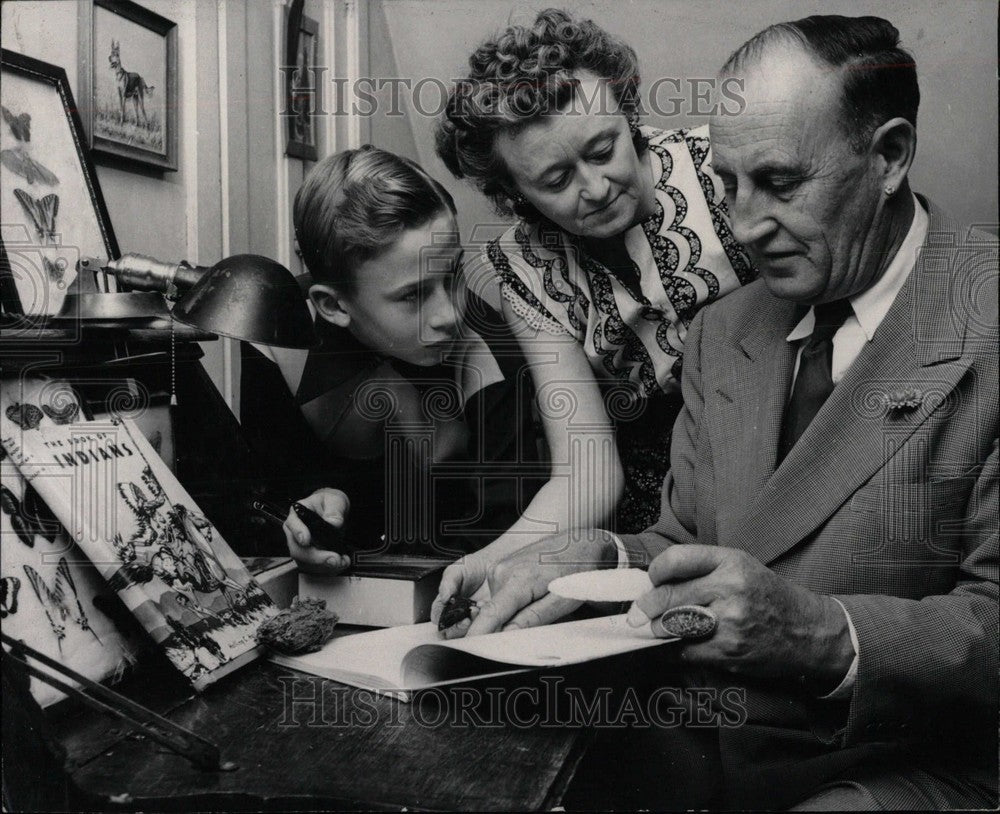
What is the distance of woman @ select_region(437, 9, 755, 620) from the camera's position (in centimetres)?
160

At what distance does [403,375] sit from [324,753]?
2.40 feet

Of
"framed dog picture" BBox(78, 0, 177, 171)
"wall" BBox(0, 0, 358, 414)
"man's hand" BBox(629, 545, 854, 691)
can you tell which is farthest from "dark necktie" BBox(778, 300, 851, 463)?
"framed dog picture" BBox(78, 0, 177, 171)

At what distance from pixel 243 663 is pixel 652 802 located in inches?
27.2

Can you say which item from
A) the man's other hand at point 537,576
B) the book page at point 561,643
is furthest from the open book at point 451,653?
the man's other hand at point 537,576

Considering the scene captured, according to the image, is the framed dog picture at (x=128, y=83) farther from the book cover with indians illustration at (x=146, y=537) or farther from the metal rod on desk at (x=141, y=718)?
the metal rod on desk at (x=141, y=718)

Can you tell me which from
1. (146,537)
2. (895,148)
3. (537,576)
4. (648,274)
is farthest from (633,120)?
(146,537)

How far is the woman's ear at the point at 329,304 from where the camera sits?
160 centimetres

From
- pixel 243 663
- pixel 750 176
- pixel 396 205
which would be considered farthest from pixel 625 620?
pixel 396 205

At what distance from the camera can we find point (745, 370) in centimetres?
150

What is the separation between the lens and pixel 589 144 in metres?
1.59

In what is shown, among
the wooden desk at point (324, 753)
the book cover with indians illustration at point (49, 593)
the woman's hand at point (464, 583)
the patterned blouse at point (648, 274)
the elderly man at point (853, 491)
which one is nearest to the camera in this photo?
the wooden desk at point (324, 753)

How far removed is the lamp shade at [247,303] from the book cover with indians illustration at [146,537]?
0.20 meters

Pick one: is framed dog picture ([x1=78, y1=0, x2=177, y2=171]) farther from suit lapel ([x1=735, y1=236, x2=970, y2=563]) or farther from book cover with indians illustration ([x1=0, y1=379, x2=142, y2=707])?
suit lapel ([x1=735, y1=236, x2=970, y2=563])

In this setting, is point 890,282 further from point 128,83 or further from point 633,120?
point 128,83
